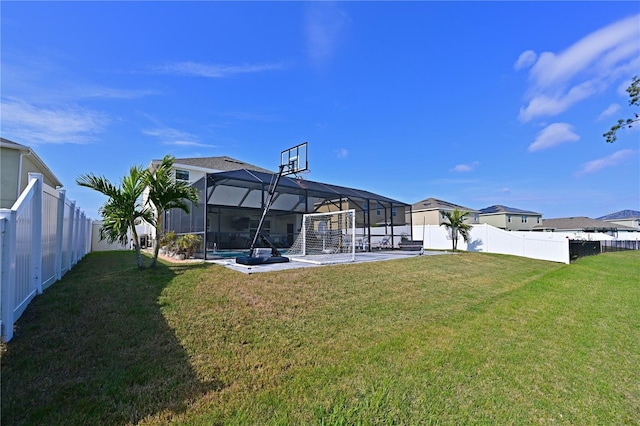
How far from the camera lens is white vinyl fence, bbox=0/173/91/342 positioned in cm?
278

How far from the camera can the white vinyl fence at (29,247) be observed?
9.12 ft

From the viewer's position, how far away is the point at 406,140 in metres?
18.7

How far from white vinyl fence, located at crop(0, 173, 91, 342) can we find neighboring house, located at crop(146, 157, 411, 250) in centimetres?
545

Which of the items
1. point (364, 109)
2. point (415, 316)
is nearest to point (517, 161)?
point (364, 109)

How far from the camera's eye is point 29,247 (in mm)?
3762

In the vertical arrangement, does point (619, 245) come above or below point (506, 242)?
below

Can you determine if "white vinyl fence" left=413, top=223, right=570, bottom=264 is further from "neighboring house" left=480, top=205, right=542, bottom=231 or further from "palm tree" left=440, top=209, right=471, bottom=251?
"neighboring house" left=480, top=205, right=542, bottom=231

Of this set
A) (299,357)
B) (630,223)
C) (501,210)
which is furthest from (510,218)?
(299,357)

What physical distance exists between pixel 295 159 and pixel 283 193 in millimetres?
5252

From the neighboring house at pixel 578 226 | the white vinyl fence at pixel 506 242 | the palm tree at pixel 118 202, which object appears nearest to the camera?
the palm tree at pixel 118 202

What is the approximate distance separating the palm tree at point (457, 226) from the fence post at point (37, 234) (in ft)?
63.3

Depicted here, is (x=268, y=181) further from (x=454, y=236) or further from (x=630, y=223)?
(x=630, y=223)

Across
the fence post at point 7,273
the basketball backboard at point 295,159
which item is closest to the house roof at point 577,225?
the basketball backboard at point 295,159

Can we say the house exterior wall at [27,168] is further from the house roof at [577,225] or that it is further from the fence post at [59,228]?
the house roof at [577,225]
